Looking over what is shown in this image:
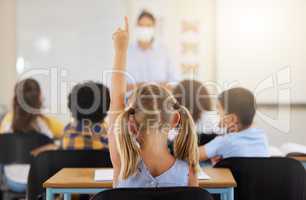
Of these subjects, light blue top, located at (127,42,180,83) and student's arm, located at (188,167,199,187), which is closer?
student's arm, located at (188,167,199,187)

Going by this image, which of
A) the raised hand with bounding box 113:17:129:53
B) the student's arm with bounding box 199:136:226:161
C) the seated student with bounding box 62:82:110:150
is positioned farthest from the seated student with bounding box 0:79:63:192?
the raised hand with bounding box 113:17:129:53

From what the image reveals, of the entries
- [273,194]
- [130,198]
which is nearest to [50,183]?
[130,198]

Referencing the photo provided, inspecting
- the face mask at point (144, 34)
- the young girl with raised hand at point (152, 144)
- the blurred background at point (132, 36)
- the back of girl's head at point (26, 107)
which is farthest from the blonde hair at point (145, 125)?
the blurred background at point (132, 36)

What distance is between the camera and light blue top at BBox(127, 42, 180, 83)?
4.17 metres

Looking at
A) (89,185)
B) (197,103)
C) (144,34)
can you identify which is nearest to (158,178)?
(89,185)

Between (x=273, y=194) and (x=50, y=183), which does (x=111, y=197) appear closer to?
(x=50, y=183)

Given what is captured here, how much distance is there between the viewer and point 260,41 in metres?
4.64

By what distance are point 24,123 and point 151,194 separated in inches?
76.9

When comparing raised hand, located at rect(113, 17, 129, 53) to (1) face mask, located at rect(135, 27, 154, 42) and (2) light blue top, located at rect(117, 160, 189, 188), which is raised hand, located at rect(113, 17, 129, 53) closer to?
(2) light blue top, located at rect(117, 160, 189, 188)

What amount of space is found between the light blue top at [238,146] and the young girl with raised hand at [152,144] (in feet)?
2.33

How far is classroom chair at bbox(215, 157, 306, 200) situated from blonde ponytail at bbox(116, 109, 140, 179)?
61cm

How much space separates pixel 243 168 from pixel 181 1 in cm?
304

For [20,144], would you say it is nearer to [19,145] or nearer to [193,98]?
[19,145]

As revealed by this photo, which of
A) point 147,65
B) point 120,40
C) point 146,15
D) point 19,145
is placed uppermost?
point 146,15
